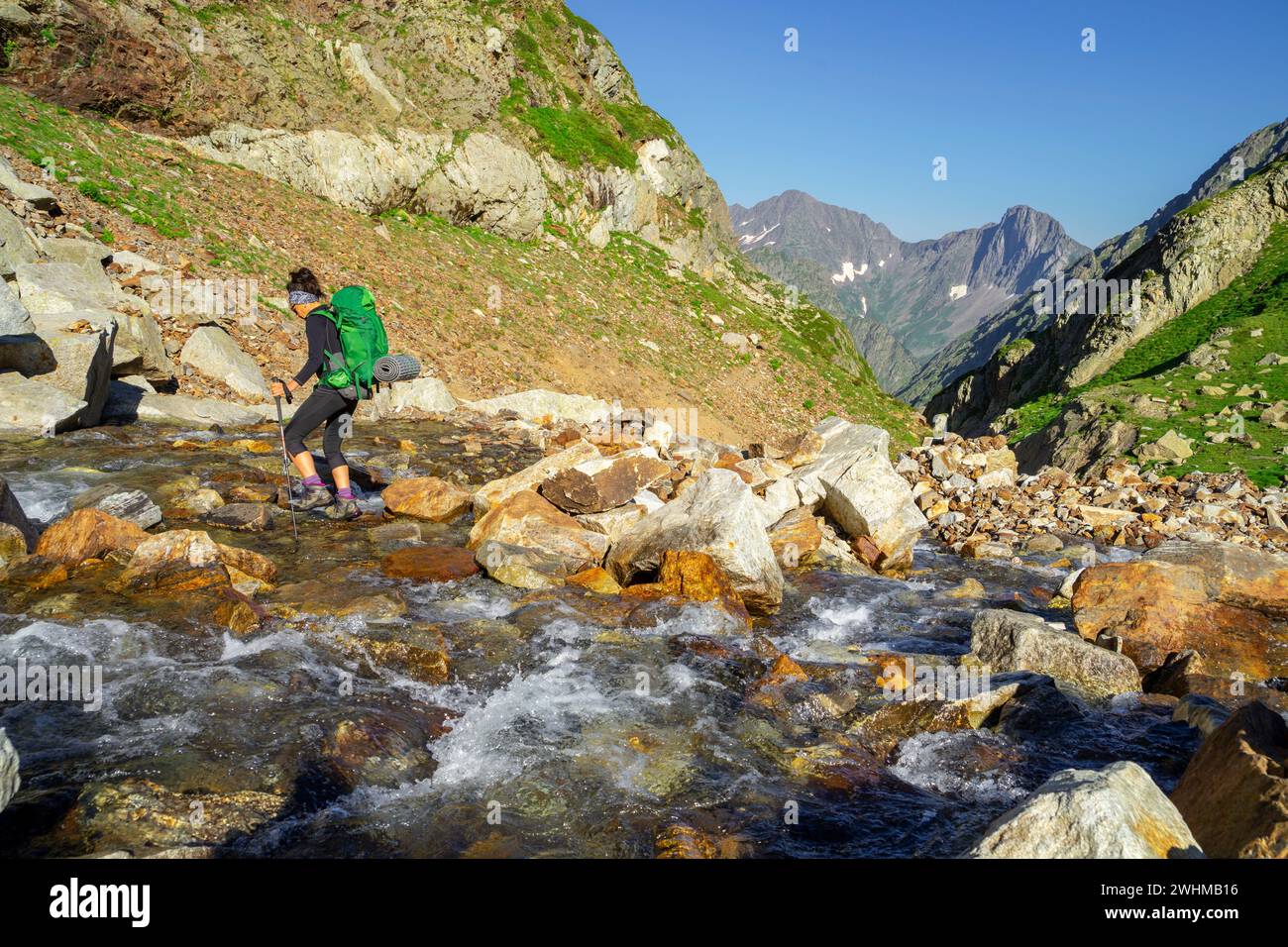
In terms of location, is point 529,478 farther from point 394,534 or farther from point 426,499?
point 394,534

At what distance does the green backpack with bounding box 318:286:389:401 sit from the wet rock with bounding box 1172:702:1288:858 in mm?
10785

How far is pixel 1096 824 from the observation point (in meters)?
4.09

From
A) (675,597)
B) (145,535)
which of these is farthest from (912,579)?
(145,535)

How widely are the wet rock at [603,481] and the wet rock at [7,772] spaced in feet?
27.4

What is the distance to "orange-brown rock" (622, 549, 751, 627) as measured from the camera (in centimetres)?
978

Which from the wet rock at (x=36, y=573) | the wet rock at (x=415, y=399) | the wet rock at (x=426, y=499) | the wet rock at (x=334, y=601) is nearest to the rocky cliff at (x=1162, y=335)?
the wet rock at (x=426, y=499)

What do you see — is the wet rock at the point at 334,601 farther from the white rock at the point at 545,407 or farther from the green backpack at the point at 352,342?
the white rock at the point at 545,407

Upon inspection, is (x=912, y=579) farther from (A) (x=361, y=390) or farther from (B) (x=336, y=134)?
(B) (x=336, y=134)

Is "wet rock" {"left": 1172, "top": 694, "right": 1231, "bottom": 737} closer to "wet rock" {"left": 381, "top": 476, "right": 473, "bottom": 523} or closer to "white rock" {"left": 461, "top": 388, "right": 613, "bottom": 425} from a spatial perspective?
"wet rock" {"left": 381, "top": 476, "right": 473, "bottom": 523}

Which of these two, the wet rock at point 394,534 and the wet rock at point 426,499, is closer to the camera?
the wet rock at point 394,534

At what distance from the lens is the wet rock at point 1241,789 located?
4207 mm

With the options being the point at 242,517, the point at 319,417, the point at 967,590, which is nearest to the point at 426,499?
the point at 319,417
